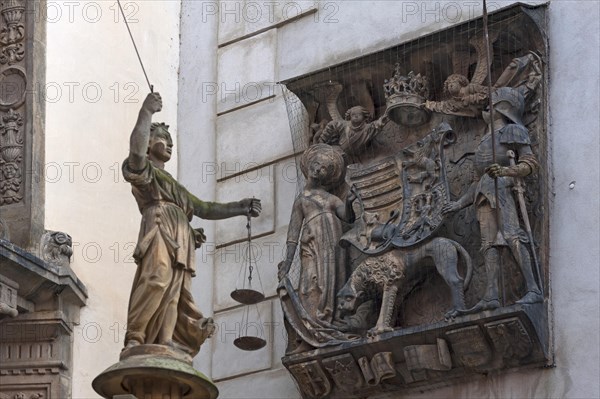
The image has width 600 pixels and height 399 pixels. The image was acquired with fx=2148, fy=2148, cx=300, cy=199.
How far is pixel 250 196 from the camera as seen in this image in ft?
40.8

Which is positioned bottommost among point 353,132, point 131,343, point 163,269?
point 131,343

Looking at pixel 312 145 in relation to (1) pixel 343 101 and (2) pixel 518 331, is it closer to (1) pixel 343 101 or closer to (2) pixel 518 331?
Result: (1) pixel 343 101

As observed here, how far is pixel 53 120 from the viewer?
12422mm

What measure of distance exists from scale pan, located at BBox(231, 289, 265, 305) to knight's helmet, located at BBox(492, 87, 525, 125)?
1.59 meters

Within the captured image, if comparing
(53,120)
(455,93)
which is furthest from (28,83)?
(455,93)

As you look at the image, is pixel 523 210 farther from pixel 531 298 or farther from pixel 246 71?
pixel 246 71

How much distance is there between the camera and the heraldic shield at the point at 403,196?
11344 mm

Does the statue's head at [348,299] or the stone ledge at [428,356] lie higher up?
the statue's head at [348,299]

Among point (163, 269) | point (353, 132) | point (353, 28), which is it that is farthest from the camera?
point (353, 28)

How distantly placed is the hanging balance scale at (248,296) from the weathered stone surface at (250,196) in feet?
0.30

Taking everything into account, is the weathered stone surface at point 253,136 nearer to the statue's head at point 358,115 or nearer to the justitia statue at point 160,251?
the statue's head at point 358,115

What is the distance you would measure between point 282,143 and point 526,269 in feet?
6.99

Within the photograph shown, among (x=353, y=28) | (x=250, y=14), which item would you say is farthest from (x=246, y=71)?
(x=353, y=28)

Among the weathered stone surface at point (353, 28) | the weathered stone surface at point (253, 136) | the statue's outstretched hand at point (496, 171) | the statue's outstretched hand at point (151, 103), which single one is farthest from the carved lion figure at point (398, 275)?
the statue's outstretched hand at point (151, 103)
